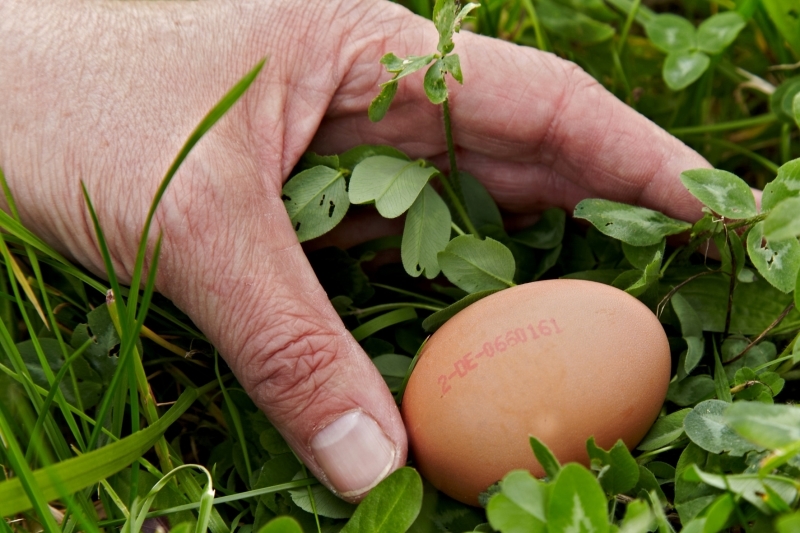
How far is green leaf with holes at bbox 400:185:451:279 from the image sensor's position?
4.37ft

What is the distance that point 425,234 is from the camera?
4.46 ft

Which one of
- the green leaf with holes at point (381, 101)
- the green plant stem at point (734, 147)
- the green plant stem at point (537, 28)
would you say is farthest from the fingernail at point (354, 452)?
the green plant stem at point (734, 147)

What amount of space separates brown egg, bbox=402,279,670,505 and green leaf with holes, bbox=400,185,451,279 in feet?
0.51

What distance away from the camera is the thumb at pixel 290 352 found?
46.6 inches

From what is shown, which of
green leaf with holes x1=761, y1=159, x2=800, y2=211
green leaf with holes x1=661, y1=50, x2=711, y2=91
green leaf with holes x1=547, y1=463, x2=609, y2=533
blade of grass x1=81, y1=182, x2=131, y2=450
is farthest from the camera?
green leaf with holes x1=661, y1=50, x2=711, y2=91

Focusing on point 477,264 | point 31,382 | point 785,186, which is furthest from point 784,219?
point 31,382

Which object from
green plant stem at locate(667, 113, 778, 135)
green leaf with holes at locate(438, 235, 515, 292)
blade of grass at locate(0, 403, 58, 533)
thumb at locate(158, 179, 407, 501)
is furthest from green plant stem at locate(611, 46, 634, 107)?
blade of grass at locate(0, 403, 58, 533)

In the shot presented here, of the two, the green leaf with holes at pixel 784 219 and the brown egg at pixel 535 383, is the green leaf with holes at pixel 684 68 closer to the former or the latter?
the brown egg at pixel 535 383

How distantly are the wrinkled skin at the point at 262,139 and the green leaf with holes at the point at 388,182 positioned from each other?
14 cm

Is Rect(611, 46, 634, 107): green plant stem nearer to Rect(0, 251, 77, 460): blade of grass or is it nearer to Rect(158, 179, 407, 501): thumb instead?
Rect(158, 179, 407, 501): thumb

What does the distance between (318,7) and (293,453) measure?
0.86 metres

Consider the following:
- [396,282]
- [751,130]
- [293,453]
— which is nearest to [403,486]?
[293,453]

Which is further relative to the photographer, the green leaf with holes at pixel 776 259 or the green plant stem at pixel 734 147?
the green plant stem at pixel 734 147

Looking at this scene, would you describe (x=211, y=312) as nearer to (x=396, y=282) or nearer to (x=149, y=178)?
(x=149, y=178)
